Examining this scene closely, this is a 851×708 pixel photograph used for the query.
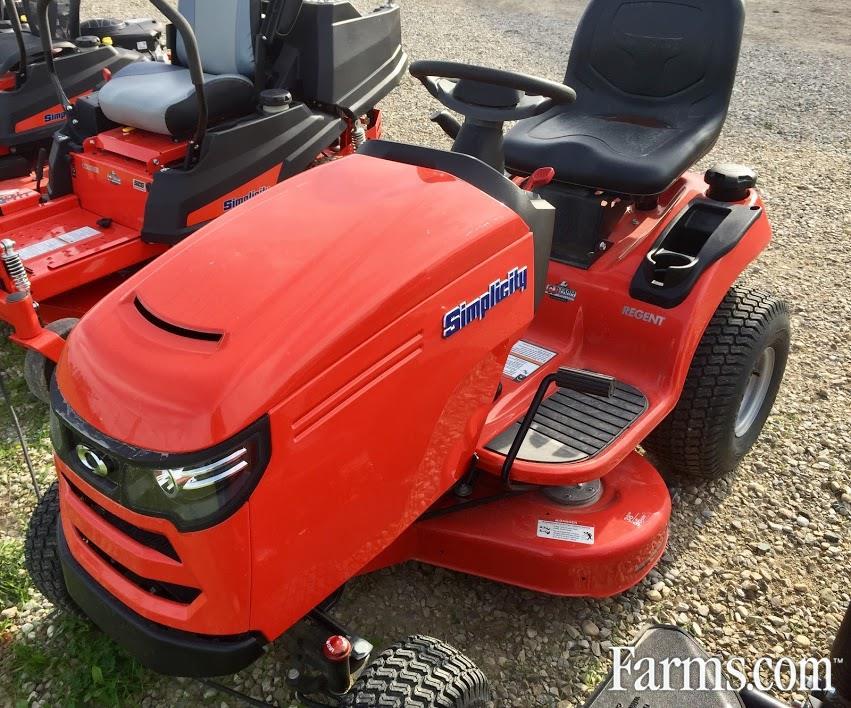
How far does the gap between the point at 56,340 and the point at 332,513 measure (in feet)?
5.56

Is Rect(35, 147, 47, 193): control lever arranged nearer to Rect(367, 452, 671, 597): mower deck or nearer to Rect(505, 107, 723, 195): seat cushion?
Rect(505, 107, 723, 195): seat cushion

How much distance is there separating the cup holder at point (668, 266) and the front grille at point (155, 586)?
4.83 feet

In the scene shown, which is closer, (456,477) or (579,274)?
(456,477)

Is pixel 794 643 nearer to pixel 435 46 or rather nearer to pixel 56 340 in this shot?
pixel 56 340

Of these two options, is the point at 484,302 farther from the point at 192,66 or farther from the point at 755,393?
the point at 192,66

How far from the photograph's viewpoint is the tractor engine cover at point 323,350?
3.97 ft

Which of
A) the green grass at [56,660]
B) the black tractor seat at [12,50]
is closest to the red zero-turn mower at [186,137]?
the black tractor seat at [12,50]

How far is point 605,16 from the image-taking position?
2666 millimetres

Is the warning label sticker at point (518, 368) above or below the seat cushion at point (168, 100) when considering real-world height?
below

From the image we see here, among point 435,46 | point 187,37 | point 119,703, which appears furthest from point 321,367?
point 435,46

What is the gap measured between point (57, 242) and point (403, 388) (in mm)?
2425

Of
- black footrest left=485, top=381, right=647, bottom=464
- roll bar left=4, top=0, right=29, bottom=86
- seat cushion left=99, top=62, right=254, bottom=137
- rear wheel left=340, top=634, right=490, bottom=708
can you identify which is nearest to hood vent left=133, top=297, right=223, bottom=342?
rear wheel left=340, top=634, right=490, bottom=708

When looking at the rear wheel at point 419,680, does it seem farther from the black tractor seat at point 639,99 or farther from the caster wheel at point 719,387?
the black tractor seat at point 639,99

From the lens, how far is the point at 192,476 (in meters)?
1.17
